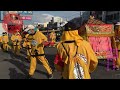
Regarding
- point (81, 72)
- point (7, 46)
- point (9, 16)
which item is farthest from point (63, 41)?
point (9, 16)

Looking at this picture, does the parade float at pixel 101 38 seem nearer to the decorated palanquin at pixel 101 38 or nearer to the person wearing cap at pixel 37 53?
the decorated palanquin at pixel 101 38

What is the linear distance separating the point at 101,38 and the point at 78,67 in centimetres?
723

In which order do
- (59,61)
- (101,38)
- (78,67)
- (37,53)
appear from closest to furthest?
(78,67)
(59,61)
(37,53)
(101,38)

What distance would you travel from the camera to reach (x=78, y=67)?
4.20 metres

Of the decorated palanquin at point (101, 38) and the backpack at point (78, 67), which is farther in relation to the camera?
the decorated palanquin at point (101, 38)

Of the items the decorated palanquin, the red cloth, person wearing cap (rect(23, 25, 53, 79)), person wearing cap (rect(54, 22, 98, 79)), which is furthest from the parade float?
person wearing cap (rect(54, 22, 98, 79))

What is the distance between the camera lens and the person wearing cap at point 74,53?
420 centimetres

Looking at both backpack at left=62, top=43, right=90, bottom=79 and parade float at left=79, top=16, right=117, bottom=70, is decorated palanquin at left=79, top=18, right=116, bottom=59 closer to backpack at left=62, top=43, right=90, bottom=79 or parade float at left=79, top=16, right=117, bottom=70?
parade float at left=79, top=16, right=117, bottom=70

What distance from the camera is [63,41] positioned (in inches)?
171

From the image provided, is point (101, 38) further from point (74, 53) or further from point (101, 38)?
point (74, 53)

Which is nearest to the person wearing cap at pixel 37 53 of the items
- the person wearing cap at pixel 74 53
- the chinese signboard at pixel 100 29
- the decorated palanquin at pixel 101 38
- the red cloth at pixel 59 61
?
the decorated palanquin at pixel 101 38

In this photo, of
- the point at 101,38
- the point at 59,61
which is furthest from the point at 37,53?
the point at 59,61

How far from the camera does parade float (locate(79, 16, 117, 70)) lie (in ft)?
36.4
